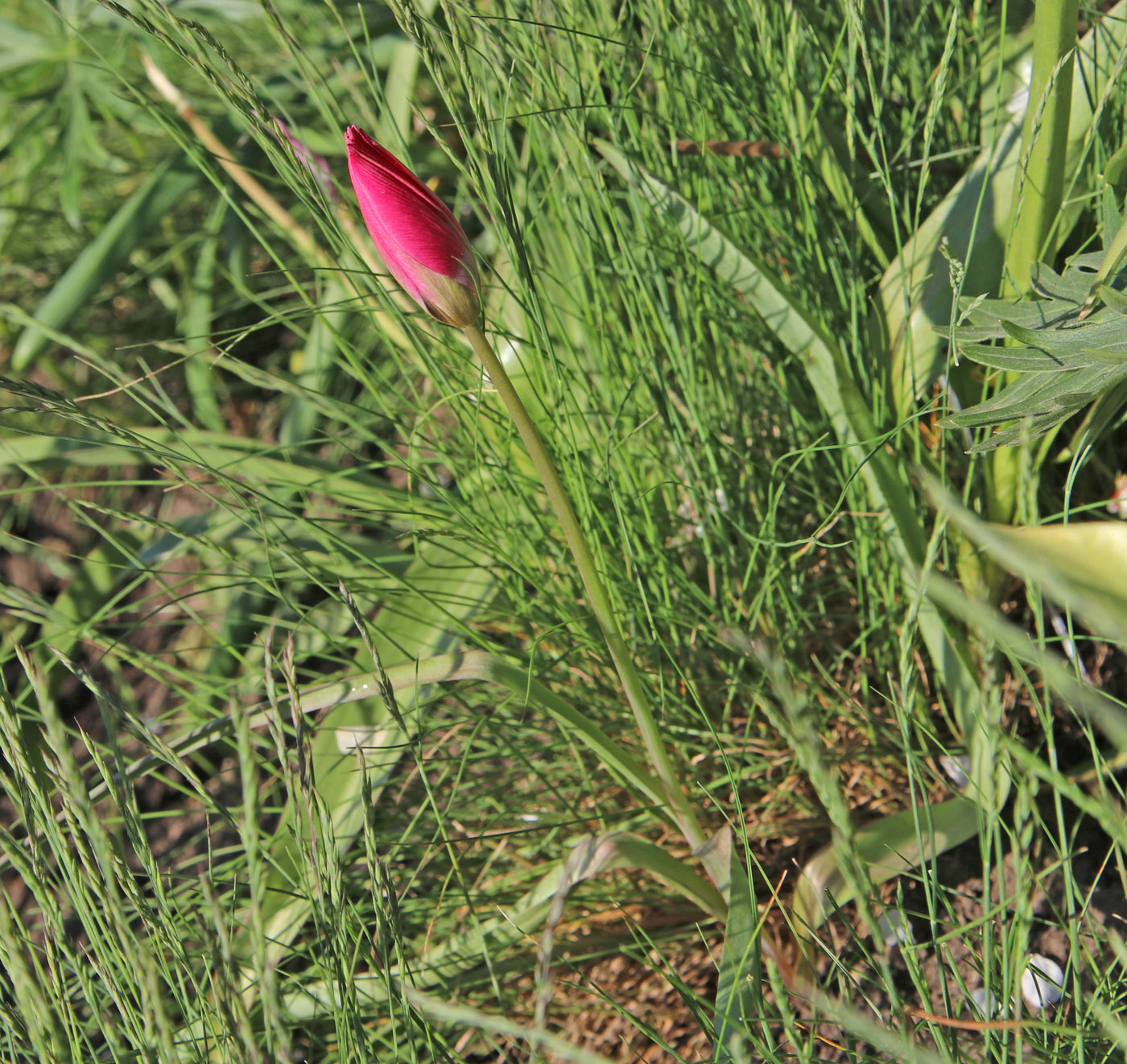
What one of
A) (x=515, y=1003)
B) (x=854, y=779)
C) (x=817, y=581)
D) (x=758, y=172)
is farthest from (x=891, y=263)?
(x=515, y=1003)

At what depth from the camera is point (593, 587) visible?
48 cm

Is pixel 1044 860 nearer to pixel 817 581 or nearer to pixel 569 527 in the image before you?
pixel 817 581

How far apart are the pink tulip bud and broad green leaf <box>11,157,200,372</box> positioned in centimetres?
94

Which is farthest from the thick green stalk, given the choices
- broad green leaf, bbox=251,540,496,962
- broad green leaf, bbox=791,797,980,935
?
broad green leaf, bbox=251,540,496,962

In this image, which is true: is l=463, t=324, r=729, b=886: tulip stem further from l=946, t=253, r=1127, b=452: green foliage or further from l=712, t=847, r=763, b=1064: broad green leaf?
l=946, t=253, r=1127, b=452: green foliage

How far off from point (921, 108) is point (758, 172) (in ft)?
0.67

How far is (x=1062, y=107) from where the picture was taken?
59cm

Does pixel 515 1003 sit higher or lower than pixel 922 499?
lower

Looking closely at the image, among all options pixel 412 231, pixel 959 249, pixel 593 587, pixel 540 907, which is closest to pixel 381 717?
pixel 540 907

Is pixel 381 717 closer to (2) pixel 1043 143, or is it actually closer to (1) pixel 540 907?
(1) pixel 540 907

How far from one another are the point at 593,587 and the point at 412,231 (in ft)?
0.64

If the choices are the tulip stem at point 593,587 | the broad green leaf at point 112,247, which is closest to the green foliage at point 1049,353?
the tulip stem at point 593,587

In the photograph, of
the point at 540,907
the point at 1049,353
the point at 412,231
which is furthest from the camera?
Answer: the point at 540,907

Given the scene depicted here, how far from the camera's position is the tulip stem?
0.43m
